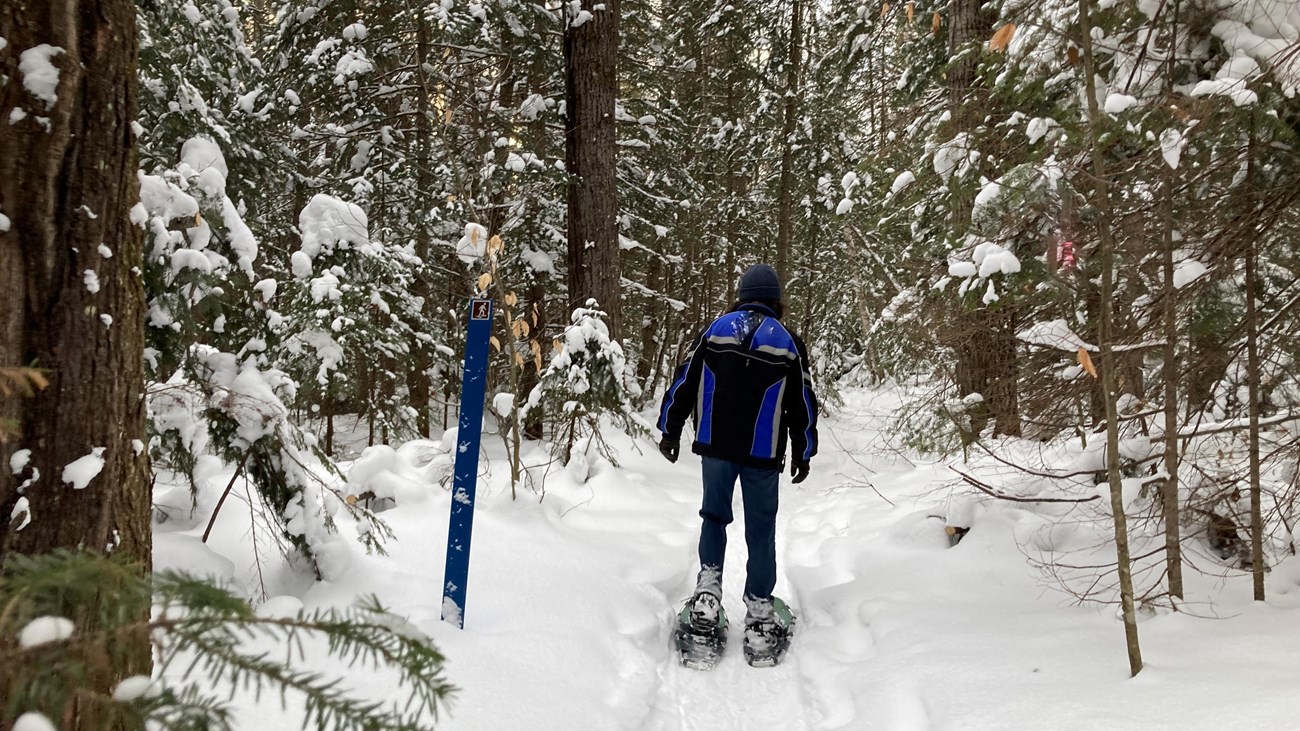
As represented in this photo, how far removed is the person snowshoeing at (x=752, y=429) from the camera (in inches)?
164

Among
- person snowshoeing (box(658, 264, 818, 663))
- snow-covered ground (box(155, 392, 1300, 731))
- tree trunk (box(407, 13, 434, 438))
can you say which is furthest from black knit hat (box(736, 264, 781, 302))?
tree trunk (box(407, 13, 434, 438))

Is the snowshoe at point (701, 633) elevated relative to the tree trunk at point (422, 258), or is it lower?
lower

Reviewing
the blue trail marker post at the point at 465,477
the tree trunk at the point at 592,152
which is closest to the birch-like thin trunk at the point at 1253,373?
the blue trail marker post at the point at 465,477

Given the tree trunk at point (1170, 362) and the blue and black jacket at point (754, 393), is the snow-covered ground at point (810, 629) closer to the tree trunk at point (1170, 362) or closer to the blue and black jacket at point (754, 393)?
the tree trunk at point (1170, 362)

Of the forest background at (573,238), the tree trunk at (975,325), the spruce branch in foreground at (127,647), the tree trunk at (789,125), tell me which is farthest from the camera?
the tree trunk at (789,125)

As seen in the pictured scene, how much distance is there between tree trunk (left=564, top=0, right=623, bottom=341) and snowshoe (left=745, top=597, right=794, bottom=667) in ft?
12.8

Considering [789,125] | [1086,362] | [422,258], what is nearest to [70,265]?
[1086,362]

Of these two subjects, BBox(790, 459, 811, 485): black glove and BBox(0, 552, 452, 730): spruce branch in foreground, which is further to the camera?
BBox(790, 459, 811, 485): black glove

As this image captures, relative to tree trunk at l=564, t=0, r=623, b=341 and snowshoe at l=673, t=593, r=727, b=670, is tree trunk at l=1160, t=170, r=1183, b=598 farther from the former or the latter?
tree trunk at l=564, t=0, r=623, b=341

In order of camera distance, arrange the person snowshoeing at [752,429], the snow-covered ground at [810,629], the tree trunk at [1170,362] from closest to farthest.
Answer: the snow-covered ground at [810,629]
the tree trunk at [1170,362]
the person snowshoeing at [752,429]

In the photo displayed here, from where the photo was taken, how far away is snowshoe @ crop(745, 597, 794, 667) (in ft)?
12.9

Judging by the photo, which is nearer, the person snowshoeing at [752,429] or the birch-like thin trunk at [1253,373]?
the birch-like thin trunk at [1253,373]

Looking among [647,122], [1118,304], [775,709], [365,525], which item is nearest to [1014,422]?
[1118,304]

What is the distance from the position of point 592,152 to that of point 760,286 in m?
3.78
